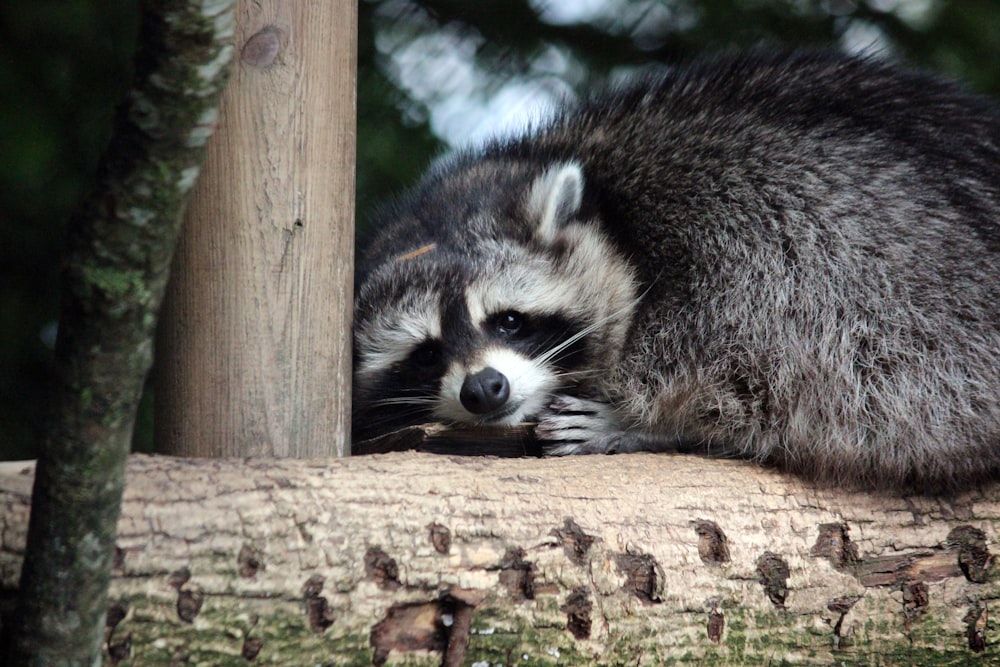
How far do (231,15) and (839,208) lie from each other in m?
1.65

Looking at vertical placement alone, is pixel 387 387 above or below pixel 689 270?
below

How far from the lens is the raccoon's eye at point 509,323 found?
104 inches

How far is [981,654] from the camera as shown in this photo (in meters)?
2.07

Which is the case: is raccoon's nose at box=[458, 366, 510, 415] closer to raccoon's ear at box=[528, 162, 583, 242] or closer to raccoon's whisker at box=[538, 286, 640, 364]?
raccoon's whisker at box=[538, 286, 640, 364]

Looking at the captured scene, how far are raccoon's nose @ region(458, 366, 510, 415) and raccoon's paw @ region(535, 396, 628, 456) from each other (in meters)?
0.11

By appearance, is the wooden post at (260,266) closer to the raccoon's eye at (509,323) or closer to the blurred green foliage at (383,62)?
the raccoon's eye at (509,323)

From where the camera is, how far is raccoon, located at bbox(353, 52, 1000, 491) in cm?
226

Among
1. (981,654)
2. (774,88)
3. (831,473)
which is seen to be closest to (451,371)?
(831,473)

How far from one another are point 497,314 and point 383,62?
1295mm

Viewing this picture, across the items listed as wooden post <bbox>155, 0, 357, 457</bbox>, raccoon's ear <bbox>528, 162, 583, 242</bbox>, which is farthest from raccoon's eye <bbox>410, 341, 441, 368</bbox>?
wooden post <bbox>155, 0, 357, 457</bbox>

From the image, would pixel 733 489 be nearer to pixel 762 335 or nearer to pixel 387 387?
pixel 762 335

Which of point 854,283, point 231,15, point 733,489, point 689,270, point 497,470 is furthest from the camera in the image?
point 689,270

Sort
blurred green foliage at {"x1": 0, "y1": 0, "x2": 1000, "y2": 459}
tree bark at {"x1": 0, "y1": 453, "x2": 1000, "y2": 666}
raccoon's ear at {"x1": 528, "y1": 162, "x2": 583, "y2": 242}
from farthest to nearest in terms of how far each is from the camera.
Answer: blurred green foliage at {"x1": 0, "y1": 0, "x2": 1000, "y2": 459}, raccoon's ear at {"x1": 528, "y1": 162, "x2": 583, "y2": 242}, tree bark at {"x1": 0, "y1": 453, "x2": 1000, "y2": 666}

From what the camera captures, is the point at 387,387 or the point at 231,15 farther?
the point at 387,387
